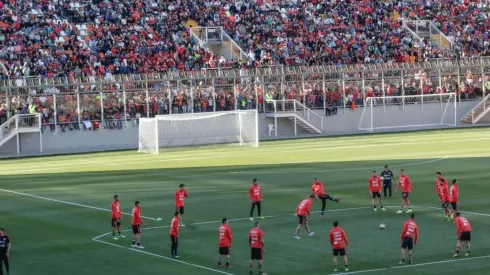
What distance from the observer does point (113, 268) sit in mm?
29031

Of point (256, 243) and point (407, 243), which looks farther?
point (407, 243)

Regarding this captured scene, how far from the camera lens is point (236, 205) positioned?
133 ft

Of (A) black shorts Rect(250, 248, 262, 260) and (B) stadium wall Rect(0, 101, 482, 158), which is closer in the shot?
(A) black shorts Rect(250, 248, 262, 260)

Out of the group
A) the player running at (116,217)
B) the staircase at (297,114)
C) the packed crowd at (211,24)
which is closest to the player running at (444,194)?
the player running at (116,217)

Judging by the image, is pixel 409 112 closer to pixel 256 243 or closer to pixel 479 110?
pixel 479 110

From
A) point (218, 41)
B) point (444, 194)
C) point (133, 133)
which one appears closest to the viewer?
point (444, 194)

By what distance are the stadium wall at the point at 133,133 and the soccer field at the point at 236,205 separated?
3.44m

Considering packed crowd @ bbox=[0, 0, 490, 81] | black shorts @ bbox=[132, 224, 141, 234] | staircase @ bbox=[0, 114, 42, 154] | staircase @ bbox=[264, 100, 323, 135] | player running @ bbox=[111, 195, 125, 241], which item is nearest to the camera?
black shorts @ bbox=[132, 224, 141, 234]

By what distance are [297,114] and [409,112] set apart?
32.6 ft

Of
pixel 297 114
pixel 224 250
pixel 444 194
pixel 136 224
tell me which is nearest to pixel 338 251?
pixel 224 250

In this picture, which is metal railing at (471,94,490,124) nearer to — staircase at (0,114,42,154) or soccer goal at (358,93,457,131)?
soccer goal at (358,93,457,131)

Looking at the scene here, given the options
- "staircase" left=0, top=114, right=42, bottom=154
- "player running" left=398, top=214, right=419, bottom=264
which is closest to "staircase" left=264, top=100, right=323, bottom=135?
"staircase" left=0, top=114, right=42, bottom=154

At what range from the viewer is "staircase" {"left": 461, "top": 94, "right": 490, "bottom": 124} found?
80.9 metres

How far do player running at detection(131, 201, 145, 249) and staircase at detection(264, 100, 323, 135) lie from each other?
42.3 meters
